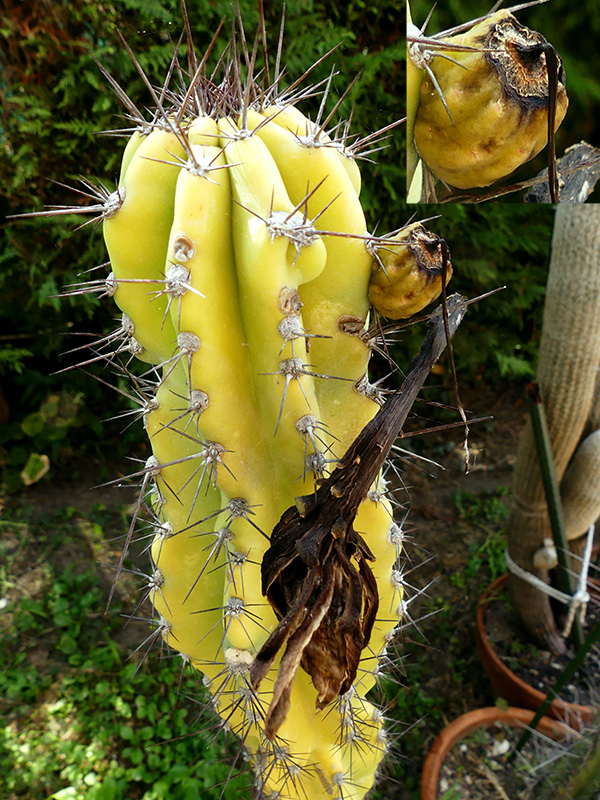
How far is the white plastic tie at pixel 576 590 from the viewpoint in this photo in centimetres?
141

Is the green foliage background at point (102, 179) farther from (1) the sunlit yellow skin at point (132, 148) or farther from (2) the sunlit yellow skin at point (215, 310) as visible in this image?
(2) the sunlit yellow skin at point (215, 310)

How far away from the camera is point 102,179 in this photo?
4.65 feet

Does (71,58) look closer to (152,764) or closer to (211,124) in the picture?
(211,124)

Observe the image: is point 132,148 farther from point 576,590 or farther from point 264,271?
point 576,590

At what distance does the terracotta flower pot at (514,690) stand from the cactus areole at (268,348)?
3.05 ft

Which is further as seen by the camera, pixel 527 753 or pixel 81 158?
pixel 81 158

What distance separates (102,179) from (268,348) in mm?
1116

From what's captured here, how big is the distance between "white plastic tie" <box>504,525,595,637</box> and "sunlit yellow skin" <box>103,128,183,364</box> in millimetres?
1236

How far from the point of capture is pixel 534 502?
152 cm

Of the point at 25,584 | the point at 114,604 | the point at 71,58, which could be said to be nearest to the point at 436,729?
the point at 114,604

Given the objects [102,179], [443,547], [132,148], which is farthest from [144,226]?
[443,547]

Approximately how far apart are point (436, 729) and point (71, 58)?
1872 millimetres

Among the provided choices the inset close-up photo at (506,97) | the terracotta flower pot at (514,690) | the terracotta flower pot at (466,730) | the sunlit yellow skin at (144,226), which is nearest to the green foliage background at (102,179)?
the sunlit yellow skin at (144,226)

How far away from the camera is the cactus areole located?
18.1 inches
